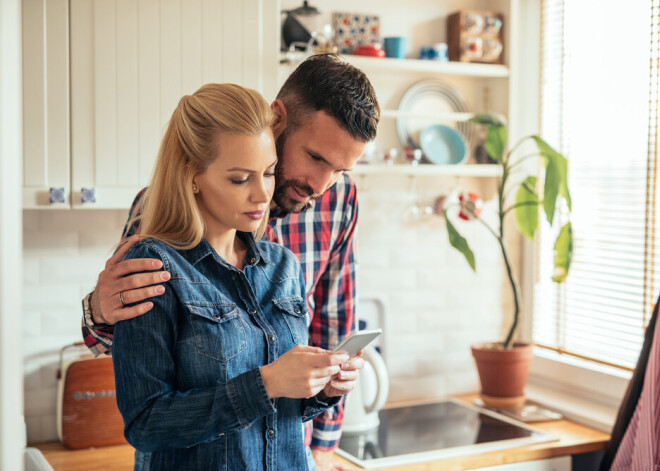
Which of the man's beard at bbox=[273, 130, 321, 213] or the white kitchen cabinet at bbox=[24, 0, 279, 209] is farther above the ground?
the white kitchen cabinet at bbox=[24, 0, 279, 209]

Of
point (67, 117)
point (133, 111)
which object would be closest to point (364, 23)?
point (133, 111)

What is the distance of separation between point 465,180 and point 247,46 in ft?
3.93

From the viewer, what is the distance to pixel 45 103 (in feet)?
6.87

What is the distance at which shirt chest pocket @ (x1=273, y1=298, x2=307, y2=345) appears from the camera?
1.46 meters

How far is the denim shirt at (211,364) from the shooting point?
122 centimetres

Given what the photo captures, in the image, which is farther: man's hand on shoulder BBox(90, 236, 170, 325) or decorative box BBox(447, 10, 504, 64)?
decorative box BBox(447, 10, 504, 64)

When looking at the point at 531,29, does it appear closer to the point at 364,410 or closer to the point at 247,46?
the point at 247,46

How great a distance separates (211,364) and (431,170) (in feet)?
5.60

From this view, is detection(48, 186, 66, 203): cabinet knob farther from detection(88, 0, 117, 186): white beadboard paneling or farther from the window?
the window

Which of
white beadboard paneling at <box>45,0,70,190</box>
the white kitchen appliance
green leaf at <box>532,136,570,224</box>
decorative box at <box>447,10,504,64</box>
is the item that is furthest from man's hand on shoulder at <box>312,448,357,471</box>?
decorative box at <box>447,10,504,64</box>

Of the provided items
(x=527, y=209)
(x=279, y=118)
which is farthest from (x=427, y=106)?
(x=279, y=118)

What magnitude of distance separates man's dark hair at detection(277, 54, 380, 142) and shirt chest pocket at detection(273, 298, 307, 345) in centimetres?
41

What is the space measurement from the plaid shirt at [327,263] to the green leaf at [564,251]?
933mm

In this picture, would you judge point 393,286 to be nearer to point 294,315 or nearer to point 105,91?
point 105,91
